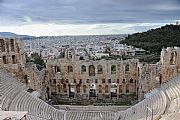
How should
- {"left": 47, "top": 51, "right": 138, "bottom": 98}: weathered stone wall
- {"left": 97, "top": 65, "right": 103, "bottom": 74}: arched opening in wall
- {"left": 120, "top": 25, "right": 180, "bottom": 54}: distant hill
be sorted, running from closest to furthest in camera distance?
{"left": 47, "top": 51, "right": 138, "bottom": 98}: weathered stone wall, {"left": 97, "top": 65, "right": 103, "bottom": 74}: arched opening in wall, {"left": 120, "top": 25, "right": 180, "bottom": 54}: distant hill

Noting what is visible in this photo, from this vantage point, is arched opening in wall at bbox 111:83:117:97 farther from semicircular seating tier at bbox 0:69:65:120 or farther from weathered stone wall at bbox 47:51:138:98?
semicircular seating tier at bbox 0:69:65:120

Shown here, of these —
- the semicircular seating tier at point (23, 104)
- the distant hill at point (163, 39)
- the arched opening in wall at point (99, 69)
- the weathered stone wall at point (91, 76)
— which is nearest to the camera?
the semicircular seating tier at point (23, 104)

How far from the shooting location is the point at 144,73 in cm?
2306

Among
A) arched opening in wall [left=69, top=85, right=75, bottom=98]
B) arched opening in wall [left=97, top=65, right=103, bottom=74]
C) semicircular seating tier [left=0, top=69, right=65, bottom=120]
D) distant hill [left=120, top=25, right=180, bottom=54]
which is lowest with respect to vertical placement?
arched opening in wall [left=69, top=85, right=75, bottom=98]

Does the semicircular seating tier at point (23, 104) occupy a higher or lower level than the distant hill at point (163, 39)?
lower

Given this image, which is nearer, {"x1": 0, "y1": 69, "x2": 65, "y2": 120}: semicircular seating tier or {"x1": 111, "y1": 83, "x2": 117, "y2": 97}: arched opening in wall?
{"x1": 0, "y1": 69, "x2": 65, "y2": 120}: semicircular seating tier

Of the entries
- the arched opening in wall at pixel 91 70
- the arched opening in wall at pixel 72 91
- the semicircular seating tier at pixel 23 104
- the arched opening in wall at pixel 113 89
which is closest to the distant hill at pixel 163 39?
the arched opening in wall at pixel 113 89

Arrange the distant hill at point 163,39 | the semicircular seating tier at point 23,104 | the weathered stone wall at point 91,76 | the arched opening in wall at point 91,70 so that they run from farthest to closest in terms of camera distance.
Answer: the distant hill at point 163,39 → the arched opening in wall at point 91,70 → the weathered stone wall at point 91,76 → the semicircular seating tier at point 23,104

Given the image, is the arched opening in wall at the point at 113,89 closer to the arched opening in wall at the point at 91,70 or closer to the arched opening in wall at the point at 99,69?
the arched opening in wall at the point at 99,69

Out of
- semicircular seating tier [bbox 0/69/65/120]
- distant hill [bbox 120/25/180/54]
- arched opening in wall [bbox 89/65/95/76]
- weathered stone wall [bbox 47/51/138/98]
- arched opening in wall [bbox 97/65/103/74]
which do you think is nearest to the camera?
semicircular seating tier [bbox 0/69/65/120]

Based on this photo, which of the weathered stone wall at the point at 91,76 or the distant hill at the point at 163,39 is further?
the distant hill at the point at 163,39

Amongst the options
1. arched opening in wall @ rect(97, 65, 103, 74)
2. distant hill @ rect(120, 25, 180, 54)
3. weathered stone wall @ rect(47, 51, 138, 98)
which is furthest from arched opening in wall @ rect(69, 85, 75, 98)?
distant hill @ rect(120, 25, 180, 54)

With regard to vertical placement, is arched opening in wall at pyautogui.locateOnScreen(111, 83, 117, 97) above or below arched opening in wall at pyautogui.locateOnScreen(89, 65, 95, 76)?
below

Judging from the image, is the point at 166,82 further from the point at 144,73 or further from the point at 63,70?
the point at 63,70
